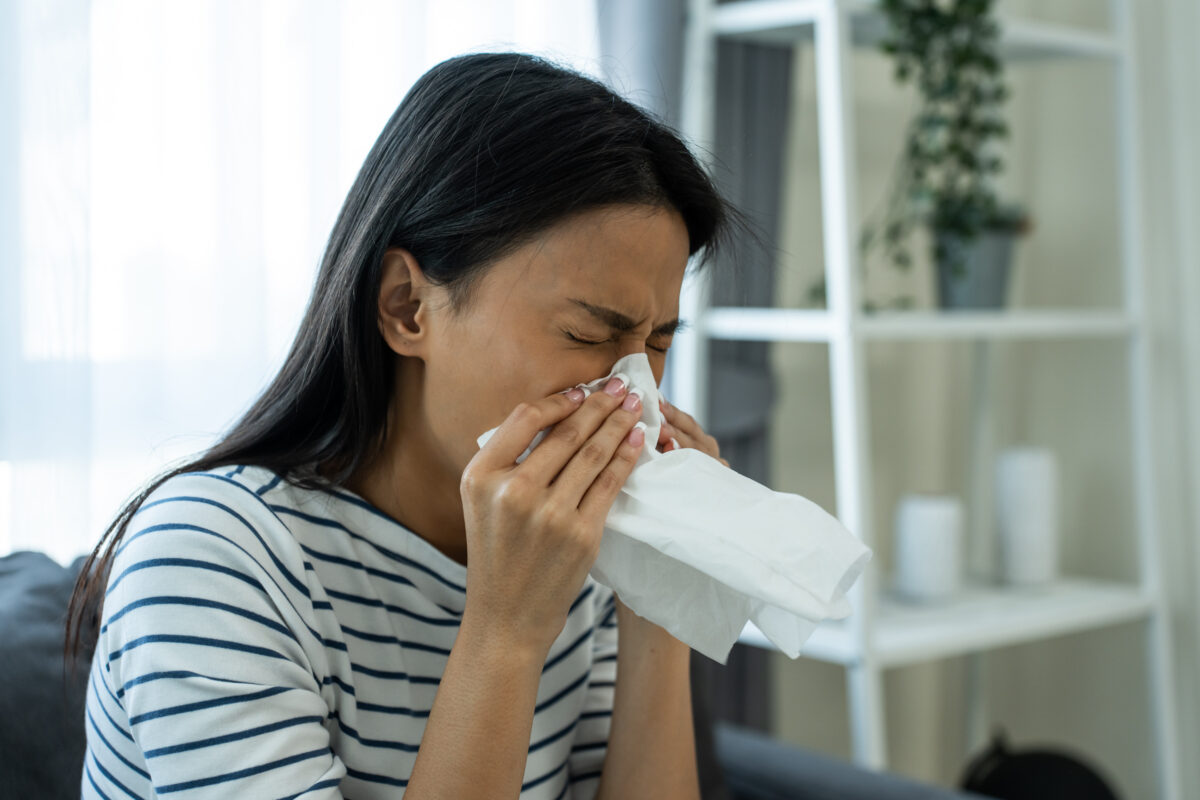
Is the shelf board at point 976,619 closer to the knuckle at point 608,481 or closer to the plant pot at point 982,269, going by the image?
the plant pot at point 982,269

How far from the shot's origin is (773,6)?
1725mm

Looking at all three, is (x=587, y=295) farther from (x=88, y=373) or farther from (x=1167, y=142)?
(x=1167, y=142)

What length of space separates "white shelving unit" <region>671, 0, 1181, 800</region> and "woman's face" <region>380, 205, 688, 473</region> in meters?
0.59

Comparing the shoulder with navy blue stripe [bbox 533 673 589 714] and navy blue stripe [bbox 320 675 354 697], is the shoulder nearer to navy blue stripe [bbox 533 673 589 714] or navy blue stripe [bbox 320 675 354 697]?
navy blue stripe [bbox 320 675 354 697]

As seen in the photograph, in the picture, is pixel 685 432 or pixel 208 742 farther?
pixel 685 432

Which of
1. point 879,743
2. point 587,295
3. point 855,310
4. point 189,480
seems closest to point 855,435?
point 855,310

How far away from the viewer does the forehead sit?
0.86 meters

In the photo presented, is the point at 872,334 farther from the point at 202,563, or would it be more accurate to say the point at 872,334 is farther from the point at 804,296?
the point at 202,563

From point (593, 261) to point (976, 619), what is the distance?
48.6 inches

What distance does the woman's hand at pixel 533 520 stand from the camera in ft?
2.74

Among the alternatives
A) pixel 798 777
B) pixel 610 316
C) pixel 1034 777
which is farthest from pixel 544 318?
pixel 1034 777

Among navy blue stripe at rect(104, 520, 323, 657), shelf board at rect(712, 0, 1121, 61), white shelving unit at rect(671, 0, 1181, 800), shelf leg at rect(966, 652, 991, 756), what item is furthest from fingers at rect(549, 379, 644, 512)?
shelf leg at rect(966, 652, 991, 756)

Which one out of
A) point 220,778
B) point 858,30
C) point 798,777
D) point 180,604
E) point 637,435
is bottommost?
point 798,777

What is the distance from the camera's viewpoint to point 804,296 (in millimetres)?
2209
